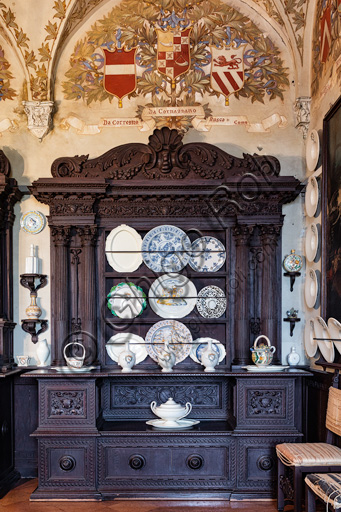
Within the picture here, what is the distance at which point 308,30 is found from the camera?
19.2 ft

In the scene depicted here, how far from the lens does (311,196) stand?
562cm

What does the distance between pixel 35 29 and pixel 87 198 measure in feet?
6.33

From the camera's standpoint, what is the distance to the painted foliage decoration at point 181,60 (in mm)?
6176

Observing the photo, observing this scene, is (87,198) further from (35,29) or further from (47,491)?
(47,491)

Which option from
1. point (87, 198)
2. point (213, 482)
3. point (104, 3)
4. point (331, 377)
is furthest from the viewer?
point (104, 3)

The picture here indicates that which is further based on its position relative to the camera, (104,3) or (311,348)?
(104,3)

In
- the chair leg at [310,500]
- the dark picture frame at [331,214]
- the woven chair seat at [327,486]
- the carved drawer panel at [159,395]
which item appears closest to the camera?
the woven chair seat at [327,486]

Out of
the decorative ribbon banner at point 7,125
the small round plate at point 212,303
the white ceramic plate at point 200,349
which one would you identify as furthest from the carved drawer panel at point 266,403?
the decorative ribbon banner at point 7,125

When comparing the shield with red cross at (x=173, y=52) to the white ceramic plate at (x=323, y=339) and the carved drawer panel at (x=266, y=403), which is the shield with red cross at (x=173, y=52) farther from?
the carved drawer panel at (x=266, y=403)

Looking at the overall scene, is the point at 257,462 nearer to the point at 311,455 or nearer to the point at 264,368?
the point at 264,368

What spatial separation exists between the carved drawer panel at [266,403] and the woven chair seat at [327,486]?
1.25 m

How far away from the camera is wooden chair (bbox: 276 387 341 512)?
4211mm

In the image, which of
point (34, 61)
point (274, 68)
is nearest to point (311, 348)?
point (274, 68)

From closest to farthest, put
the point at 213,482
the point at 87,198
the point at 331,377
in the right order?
1. the point at 331,377
2. the point at 213,482
3. the point at 87,198
